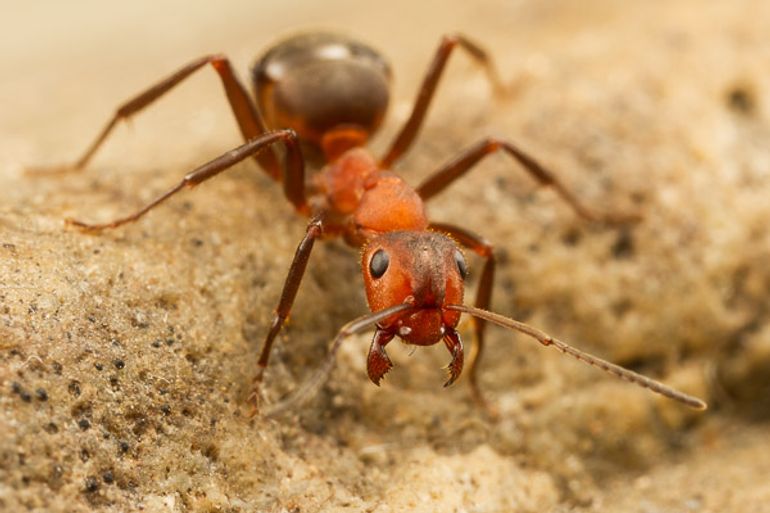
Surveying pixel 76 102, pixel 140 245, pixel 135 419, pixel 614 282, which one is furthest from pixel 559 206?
pixel 76 102

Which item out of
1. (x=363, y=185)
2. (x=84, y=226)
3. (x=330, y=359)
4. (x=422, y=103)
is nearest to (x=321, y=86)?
(x=422, y=103)

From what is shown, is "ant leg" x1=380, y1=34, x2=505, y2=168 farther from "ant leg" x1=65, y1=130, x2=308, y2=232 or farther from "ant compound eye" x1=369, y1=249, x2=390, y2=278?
"ant compound eye" x1=369, y1=249, x2=390, y2=278

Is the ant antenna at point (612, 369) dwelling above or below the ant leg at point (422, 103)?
below

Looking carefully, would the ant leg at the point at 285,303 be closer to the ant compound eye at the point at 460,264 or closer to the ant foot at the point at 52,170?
the ant compound eye at the point at 460,264

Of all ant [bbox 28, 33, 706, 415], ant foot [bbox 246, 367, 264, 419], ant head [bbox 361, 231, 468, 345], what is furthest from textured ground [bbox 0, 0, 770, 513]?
ant head [bbox 361, 231, 468, 345]

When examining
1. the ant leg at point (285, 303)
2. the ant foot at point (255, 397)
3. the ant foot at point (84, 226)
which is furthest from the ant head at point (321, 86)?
the ant foot at point (255, 397)

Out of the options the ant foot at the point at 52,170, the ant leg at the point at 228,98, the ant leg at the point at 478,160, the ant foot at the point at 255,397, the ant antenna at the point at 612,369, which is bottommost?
the ant foot at the point at 255,397
